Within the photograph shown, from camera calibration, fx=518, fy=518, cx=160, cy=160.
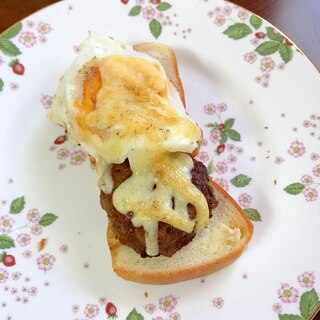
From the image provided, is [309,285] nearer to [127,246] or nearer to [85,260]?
[127,246]

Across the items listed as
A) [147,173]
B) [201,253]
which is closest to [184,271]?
[201,253]

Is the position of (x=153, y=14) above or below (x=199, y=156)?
above

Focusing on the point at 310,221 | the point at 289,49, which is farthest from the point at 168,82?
the point at 310,221

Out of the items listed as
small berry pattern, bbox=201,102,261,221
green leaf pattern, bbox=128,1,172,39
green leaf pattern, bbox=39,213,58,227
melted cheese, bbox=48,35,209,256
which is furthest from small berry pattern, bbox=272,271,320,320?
green leaf pattern, bbox=128,1,172,39

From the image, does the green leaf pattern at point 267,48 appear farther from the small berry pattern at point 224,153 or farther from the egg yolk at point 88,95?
the egg yolk at point 88,95

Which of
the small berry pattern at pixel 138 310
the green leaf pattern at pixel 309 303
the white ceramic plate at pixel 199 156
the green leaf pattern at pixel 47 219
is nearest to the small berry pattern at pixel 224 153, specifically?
the white ceramic plate at pixel 199 156

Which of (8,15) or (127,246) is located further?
(8,15)

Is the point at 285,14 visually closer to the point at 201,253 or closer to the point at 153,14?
the point at 153,14
